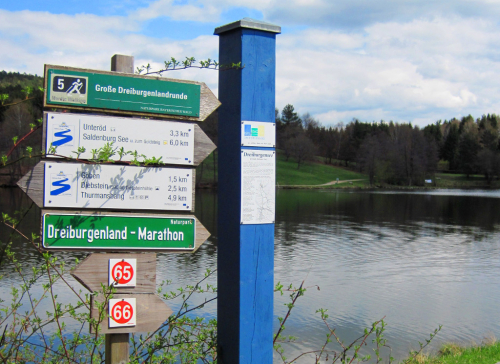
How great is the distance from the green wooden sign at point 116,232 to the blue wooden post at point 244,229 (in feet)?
0.98

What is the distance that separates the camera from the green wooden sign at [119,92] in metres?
3.15

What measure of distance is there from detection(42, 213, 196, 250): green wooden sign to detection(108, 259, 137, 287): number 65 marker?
0.29ft

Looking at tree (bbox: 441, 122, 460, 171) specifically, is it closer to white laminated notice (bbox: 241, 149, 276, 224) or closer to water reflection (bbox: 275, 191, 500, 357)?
water reflection (bbox: 275, 191, 500, 357)

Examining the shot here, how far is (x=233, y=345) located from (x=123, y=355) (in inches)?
27.0

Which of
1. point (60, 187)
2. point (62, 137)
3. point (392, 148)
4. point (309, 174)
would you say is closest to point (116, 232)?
point (60, 187)

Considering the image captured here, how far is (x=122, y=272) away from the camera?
10.6 feet

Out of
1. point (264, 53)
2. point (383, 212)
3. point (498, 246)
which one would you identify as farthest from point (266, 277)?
point (383, 212)

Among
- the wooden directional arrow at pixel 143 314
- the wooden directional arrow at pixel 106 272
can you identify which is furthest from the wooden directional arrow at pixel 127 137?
the wooden directional arrow at pixel 143 314

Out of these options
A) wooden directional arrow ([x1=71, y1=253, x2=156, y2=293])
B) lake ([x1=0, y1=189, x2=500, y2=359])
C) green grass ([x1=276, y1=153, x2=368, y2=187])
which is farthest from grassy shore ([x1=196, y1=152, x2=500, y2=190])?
wooden directional arrow ([x1=71, y1=253, x2=156, y2=293])

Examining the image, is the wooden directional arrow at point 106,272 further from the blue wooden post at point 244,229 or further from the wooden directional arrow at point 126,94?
the wooden directional arrow at point 126,94

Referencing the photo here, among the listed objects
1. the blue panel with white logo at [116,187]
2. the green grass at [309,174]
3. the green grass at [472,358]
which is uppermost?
the blue panel with white logo at [116,187]

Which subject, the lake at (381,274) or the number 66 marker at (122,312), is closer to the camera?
the number 66 marker at (122,312)

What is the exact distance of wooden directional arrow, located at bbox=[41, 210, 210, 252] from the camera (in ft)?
10.2

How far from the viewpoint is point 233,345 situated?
11.0 feet
